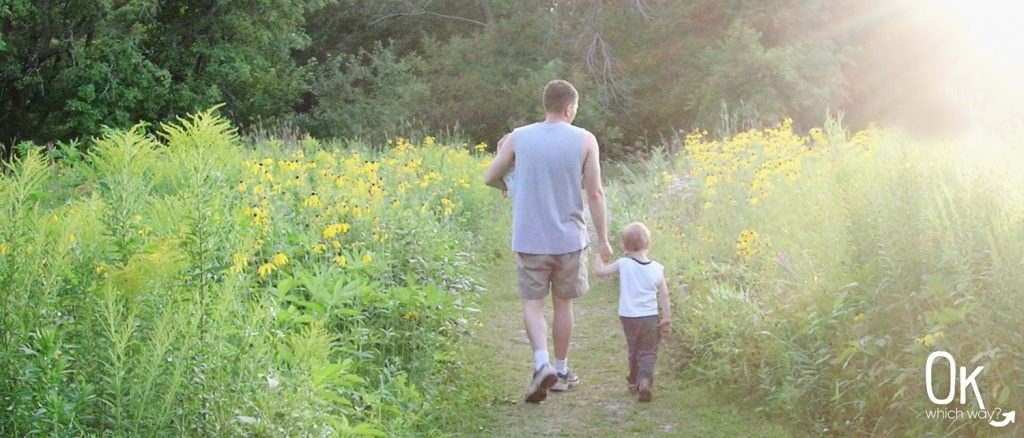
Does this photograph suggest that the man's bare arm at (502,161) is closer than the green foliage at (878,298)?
No

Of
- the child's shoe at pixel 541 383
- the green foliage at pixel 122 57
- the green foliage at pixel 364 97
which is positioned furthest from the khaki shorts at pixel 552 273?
the green foliage at pixel 364 97

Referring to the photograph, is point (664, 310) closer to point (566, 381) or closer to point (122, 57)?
point (566, 381)

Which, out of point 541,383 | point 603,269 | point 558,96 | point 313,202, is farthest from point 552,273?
point 313,202

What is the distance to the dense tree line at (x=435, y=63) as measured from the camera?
76.2ft

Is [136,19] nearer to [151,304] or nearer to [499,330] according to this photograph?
[499,330]

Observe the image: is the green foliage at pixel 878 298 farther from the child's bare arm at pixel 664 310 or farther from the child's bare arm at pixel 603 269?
the child's bare arm at pixel 603 269

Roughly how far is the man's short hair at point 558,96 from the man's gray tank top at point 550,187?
10cm

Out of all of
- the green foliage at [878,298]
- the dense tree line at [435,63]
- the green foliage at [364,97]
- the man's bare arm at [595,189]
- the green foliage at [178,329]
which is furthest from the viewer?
the green foliage at [364,97]

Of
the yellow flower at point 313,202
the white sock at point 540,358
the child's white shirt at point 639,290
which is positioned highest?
the yellow flower at point 313,202

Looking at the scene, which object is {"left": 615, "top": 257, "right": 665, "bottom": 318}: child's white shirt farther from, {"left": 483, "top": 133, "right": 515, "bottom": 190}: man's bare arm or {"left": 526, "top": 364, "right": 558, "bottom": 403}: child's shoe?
{"left": 483, "top": 133, "right": 515, "bottom": 190}: man's bare arm

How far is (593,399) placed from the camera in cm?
606

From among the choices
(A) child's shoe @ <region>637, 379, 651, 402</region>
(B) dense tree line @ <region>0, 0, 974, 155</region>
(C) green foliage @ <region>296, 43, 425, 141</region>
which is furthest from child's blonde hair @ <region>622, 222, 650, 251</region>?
(C) green foliage @ <region>296, 43, 425, 141</region>

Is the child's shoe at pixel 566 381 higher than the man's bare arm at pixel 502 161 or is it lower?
lower

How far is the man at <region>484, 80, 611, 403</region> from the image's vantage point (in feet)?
19.5
